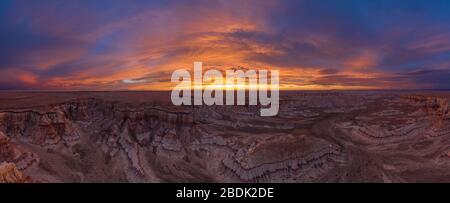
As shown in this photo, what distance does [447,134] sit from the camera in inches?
1951

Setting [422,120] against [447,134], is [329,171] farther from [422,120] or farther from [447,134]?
[422,120]

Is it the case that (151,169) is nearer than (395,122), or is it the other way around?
(151,169)

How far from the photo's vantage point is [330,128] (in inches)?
2446

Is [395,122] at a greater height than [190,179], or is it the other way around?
[395,122]

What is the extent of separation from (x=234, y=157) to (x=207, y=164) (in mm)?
3732
